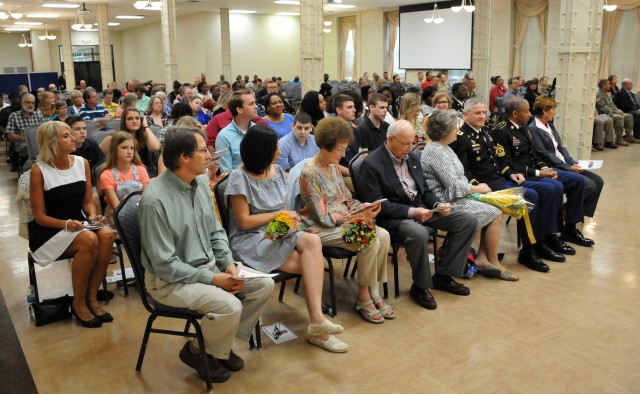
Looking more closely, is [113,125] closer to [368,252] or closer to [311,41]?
[368,252]

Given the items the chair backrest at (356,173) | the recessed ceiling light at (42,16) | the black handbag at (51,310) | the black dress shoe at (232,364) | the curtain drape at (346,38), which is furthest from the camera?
the curtain drape at (346,38)

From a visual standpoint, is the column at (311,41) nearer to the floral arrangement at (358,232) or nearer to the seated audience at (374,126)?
the seated audience at (374,126)

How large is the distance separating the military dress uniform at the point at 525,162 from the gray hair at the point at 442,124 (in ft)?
3.26

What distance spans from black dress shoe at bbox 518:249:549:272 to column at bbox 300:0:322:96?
5376mm

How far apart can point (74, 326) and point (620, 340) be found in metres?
3.44

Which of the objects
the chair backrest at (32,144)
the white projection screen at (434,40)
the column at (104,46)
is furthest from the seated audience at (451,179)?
the white projection screen at (434,40)

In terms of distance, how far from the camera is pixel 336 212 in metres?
3.74

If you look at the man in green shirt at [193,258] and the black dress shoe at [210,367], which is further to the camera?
the black dress shoe at [210,367]

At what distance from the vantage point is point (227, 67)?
21078mm

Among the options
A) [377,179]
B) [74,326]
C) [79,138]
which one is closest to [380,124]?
[377,179]

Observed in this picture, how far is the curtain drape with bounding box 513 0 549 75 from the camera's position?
1662 centimetres

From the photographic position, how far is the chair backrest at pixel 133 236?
2895 millimetres

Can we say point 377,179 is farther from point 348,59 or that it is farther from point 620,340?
point 348,59

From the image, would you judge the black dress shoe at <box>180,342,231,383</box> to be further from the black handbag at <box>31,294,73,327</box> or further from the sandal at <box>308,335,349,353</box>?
the black handbag at <box>31,294,73,327</box>
